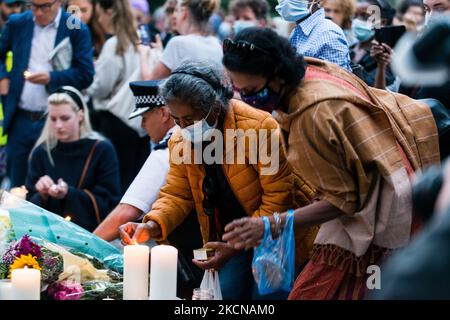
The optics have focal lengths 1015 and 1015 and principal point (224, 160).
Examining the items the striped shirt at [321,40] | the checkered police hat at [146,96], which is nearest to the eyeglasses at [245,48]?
the striped shirt at [321,40]

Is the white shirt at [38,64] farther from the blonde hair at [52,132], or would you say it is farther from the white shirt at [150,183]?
the white shirt at [150,183]

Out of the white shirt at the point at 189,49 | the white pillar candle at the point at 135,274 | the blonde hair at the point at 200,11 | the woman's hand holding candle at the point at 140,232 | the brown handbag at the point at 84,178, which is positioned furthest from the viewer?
the blonde hair at the point at 200,11

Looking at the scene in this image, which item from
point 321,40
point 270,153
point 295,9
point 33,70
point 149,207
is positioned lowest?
point 149,207

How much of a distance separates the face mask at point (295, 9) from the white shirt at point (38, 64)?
8.85ft

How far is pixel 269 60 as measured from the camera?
3.73 meters

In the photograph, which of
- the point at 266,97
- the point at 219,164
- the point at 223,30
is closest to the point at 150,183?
the point at 219,164

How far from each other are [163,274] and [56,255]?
73 cm

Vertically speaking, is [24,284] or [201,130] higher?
[201,130]

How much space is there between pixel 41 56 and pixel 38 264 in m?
3.46

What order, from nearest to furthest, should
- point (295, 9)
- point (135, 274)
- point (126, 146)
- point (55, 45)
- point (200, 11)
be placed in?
point (135, 274)
point (295, 9)
point (200, 11)
point (55, 45)
point (126, 146)

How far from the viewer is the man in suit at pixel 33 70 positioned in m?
7.32

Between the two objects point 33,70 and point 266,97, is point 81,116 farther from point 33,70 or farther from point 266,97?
point 266,97

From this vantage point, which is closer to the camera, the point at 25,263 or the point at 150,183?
the point at 25,263

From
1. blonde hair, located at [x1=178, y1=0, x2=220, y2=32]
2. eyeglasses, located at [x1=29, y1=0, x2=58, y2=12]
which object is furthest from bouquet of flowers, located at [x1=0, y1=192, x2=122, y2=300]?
eyeglasses, located at [x1=29, y1=0, x2=58, y2=12]
